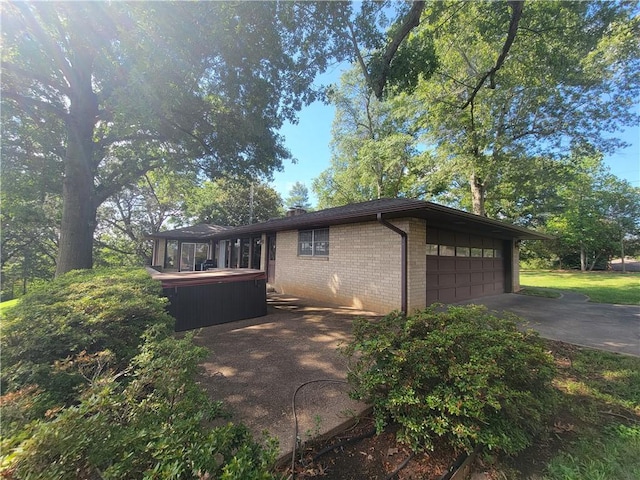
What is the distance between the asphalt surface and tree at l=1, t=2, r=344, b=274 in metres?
5.61

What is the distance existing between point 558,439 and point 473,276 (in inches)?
334

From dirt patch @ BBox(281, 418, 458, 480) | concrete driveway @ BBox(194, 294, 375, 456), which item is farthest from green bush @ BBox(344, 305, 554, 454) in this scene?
concrete driveway @ BBox(194, 294, 375, 456)

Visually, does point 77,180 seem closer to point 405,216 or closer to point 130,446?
point 405,216

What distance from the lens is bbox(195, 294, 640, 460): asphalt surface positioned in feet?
8.59

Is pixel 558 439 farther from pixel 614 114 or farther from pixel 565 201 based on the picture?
pixel 565 201

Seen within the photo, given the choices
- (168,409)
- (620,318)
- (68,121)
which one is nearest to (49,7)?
(68,121)

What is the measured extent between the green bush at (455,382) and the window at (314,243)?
6.27 m

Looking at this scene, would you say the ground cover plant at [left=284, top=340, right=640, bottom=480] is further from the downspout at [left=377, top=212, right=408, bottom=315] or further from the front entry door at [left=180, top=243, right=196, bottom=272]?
the front entry door at [left=180, top=243, right=196, bottom=272]

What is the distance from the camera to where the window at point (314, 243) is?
9148 millimetres

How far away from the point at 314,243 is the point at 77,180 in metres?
7.87

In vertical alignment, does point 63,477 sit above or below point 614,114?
below

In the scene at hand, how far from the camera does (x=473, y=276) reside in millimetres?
10086

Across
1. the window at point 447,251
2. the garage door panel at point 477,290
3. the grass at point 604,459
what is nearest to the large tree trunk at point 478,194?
the garage door panel at point 477,290

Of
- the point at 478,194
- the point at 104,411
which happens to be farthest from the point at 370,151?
the point at 104,411
